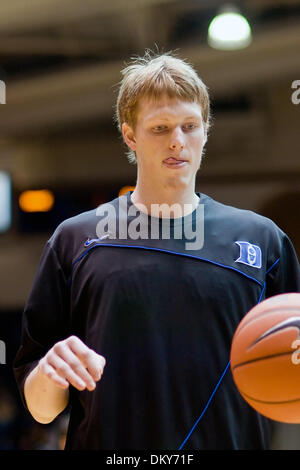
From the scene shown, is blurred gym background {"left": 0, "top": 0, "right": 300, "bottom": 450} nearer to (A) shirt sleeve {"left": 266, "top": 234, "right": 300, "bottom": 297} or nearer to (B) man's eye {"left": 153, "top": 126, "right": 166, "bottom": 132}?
(A) shirt sleeve {"left": 266, "top": 234, "right": 300, "bottom": 297}

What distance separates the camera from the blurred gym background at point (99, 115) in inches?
171

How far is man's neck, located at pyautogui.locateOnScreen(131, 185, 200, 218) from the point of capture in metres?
1.84

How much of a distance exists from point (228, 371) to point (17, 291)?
3.49m

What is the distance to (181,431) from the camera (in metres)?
1.73

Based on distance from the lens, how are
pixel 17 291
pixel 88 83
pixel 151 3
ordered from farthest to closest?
1. pixel 17 291
2. pixel 88 83
3. pixel 151 3

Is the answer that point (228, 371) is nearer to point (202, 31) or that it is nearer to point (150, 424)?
point (150, 424)

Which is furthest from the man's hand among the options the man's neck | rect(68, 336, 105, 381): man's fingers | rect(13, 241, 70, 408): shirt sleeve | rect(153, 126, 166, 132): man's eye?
rect(153, 126, 166, 132): man's eye

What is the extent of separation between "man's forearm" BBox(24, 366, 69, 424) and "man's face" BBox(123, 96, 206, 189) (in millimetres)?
595

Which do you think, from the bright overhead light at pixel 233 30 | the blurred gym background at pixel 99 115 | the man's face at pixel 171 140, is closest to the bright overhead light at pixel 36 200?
the blurred gym background at pixel 99 115

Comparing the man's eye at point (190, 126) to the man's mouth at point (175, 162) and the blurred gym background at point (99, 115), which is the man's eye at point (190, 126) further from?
the blurred gym background at point (99, 115)

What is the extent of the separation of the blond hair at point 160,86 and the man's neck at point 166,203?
8.1 inches

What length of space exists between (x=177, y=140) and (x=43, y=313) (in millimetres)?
583

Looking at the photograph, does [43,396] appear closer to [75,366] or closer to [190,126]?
[75,366]
